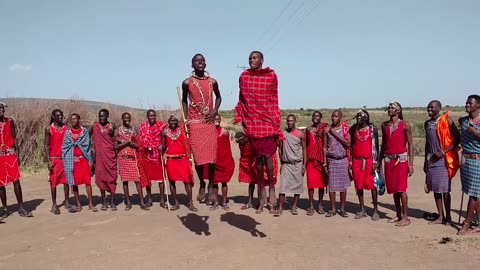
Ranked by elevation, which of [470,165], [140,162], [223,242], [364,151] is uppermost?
[364,151]

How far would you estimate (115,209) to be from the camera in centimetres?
834

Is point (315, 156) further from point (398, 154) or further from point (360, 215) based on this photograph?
point (398, 154)

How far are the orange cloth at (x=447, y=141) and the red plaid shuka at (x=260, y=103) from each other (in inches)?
115

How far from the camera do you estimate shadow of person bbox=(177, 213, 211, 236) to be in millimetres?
6609

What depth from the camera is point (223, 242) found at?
5996mm

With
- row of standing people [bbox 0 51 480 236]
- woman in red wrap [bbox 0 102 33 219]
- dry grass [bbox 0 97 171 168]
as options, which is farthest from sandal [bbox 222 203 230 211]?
dry grass [bbox 0 97 171 168]

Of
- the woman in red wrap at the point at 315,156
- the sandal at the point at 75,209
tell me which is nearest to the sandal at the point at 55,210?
the sandal at the point at 75,209

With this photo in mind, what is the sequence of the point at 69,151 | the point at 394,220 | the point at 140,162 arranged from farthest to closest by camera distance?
the point at 140,162 < the point at 69,151 < the point at 394,220

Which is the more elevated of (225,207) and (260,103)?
(260,103)

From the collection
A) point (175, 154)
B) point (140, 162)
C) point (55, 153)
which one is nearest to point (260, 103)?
point (175, 154)

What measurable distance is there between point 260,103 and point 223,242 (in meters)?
2.06

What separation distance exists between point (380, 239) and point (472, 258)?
4.15 feet

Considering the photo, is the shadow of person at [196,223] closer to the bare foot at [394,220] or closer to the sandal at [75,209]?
the sandal at [75,209]

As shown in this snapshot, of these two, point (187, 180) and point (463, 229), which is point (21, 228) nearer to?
point (187, 180)
